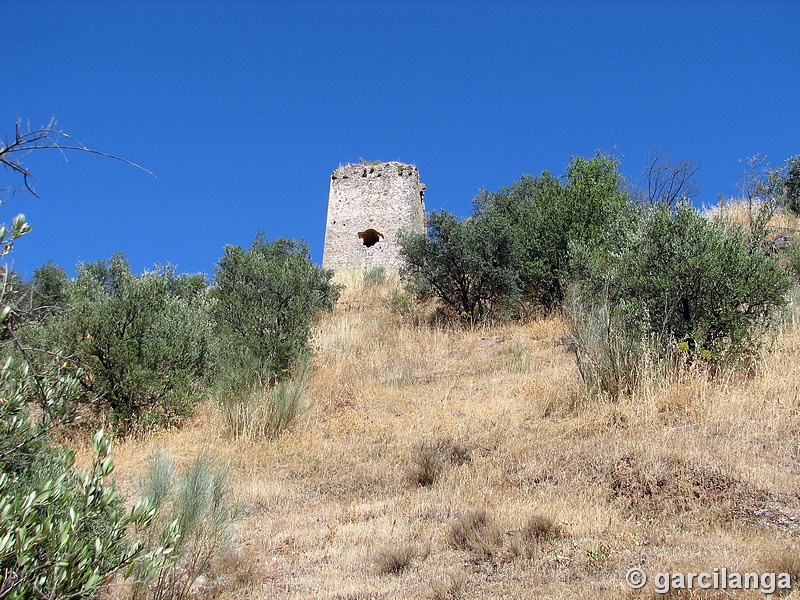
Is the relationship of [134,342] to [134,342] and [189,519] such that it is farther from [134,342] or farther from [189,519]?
[189,519]

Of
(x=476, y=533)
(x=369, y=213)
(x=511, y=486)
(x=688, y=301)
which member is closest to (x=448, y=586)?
(x=476, y=533)

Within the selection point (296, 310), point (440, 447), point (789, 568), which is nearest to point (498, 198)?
point (296, 310)

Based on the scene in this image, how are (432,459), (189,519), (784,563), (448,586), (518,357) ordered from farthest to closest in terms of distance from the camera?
(518,357), (432,459), (189,519), (448,586), (784,563)

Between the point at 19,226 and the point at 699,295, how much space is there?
24.8 ft

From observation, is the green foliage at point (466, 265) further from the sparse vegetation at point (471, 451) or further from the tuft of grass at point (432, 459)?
the tuft of grass at point (432, 459)

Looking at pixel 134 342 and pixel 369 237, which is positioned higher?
pixel 369 237

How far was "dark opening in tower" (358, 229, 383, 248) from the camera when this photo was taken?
68.9ft

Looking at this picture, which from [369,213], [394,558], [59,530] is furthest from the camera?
[369,213]

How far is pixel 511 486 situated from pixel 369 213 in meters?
16.4

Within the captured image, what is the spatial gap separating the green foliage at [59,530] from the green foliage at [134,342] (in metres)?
5.14

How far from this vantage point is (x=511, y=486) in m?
5.49

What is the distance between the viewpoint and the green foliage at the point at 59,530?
2469 mm

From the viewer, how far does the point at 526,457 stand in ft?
19.8

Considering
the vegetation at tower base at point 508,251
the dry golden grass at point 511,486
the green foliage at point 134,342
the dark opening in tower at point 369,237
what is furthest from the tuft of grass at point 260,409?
the dark opening in tower at point 369,237
